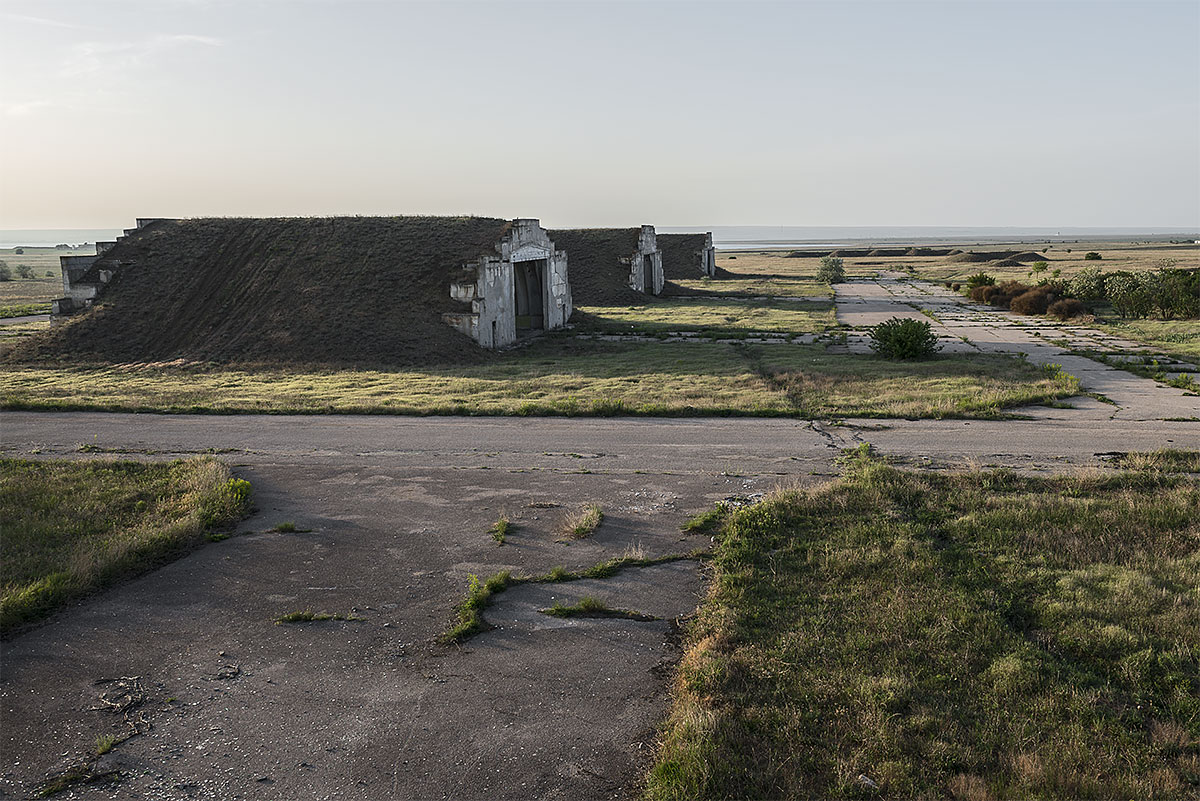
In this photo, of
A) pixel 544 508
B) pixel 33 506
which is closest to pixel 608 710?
pixel 544 508

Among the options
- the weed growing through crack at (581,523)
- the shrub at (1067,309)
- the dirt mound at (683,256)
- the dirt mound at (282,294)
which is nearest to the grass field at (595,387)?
the dirt mound at (282,294)

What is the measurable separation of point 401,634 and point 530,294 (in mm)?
29515

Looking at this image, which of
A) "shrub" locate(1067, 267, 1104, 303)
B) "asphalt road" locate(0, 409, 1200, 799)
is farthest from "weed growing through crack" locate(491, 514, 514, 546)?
"shrub" locate(1067, 267, 1104, 303)

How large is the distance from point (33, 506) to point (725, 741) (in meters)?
11.1

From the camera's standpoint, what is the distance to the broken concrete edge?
A: 8.34 meters

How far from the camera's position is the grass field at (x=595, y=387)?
63.5 feet

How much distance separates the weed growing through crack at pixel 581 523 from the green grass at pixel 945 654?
1757 millimetres

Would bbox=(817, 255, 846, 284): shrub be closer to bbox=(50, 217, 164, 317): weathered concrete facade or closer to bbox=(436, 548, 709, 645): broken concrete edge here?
bbox=(50, 217, 164, 317): weathered concrete facade

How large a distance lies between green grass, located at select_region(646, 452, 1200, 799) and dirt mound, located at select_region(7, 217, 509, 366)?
19850 mm

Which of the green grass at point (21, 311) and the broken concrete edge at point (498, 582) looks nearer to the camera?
the broken concrete edge at point (498, 582)

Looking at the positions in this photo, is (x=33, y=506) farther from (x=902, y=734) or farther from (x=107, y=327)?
(x=107, y=327)

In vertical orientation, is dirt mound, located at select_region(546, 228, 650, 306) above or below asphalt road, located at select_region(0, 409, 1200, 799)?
above

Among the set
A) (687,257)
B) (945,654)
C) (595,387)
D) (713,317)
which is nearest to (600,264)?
(713,317)

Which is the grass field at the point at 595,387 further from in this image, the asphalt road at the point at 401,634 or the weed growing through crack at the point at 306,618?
the weed growing through crack at the point at 306,618
